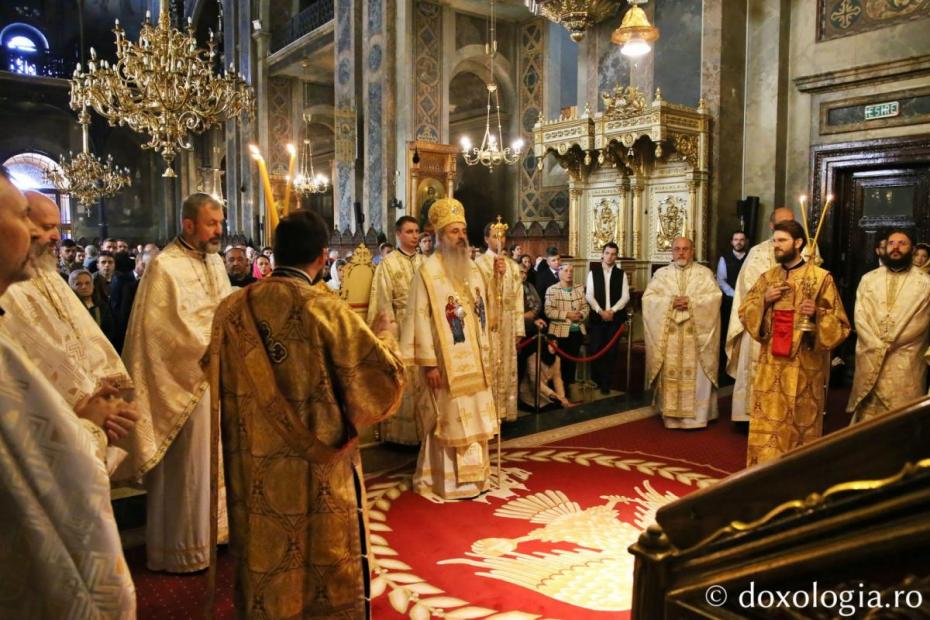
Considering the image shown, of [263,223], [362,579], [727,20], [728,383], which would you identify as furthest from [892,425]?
[263,223]

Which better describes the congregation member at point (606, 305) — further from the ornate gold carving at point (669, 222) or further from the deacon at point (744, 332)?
the ornate gold carving at point (669, 222)

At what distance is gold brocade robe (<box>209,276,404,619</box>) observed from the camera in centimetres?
228

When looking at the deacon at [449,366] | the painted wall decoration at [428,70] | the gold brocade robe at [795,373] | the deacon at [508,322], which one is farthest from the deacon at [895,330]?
the painted wall decoration at [428,70]

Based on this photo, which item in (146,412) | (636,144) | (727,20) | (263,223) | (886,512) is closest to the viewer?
(886,512)

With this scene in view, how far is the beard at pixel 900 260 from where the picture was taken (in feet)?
18.8

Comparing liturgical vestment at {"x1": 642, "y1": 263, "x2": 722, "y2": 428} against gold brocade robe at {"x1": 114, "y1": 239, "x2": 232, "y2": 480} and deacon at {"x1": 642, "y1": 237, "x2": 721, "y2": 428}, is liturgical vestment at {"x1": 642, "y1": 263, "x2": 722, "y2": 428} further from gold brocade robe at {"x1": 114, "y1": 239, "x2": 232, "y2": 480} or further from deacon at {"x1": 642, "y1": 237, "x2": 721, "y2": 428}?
gold brocade robe at {"x1": 114, "y1": 239, "x2": 232, "y2": 480}

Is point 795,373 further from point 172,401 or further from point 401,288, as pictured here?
point 172,401

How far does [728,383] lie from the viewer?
327 inches

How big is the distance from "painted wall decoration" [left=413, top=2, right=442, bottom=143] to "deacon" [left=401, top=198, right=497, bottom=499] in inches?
399

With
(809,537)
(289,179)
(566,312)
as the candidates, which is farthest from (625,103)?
(809,537)

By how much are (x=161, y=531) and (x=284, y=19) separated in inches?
791

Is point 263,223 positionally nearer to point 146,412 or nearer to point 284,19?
point 284,19

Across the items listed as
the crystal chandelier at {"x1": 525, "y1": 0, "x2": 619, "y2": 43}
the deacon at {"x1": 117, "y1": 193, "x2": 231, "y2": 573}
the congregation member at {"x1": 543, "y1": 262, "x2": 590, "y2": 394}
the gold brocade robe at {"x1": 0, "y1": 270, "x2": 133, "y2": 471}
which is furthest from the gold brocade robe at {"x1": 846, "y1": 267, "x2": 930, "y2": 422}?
the gold brocade robe at {"x1": 0, "y1": 270, "x2": 133, "y2": 471}

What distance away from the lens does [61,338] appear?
104 inches
